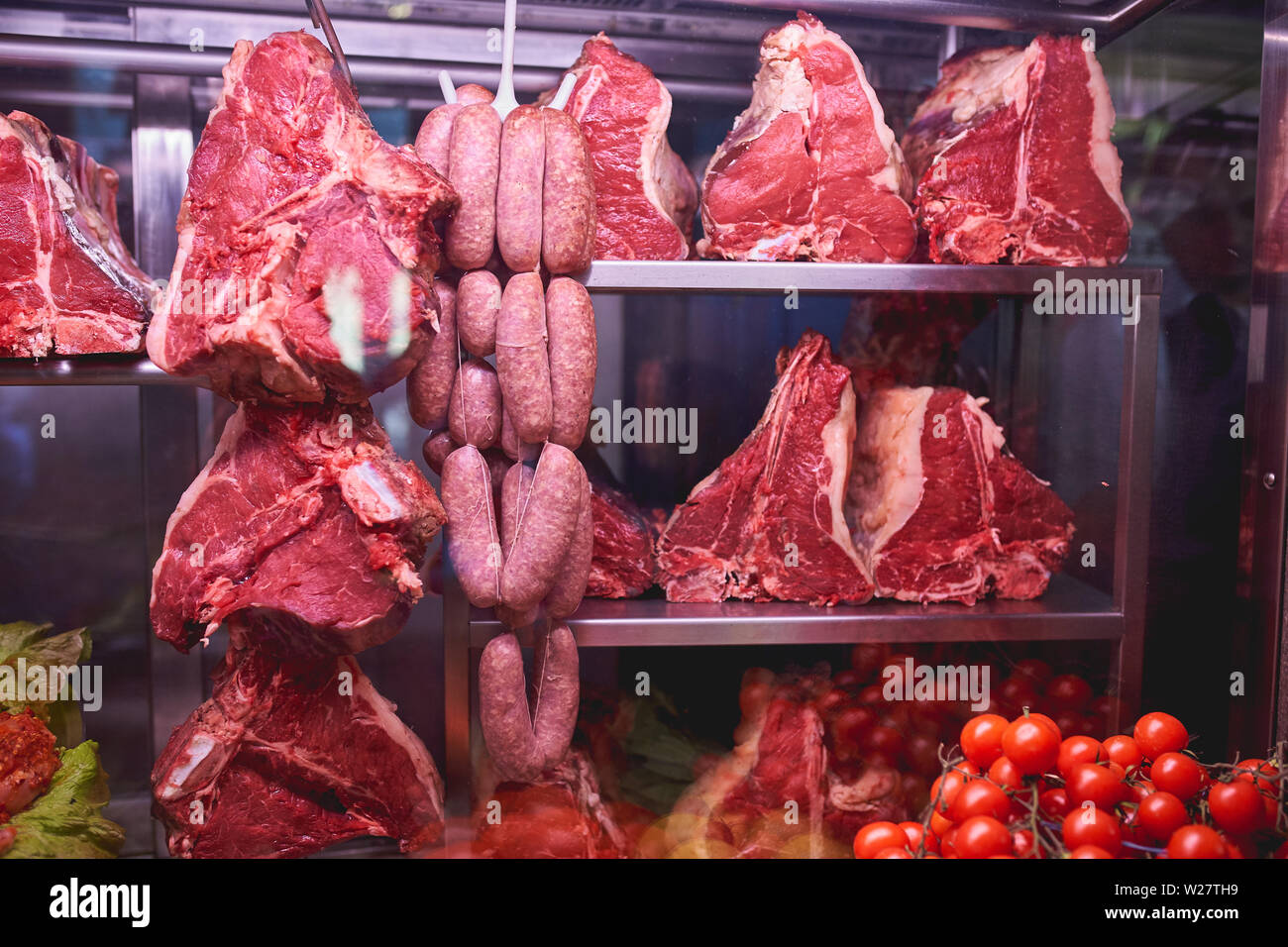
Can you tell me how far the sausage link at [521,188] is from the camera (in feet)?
6.48

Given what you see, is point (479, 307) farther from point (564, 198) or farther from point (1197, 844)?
point (1197, 844)

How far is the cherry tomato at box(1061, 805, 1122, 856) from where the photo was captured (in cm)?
161

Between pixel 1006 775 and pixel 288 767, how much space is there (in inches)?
63.7

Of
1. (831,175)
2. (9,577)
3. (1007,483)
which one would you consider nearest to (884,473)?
(1007,483)

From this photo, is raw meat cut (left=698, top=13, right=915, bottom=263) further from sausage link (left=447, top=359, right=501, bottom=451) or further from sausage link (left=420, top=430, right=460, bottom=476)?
sausage link (left=420, top=430, right=460, bottom=476)

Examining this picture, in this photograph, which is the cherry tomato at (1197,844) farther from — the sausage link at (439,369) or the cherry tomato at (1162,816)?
the sausage link at (439,369)

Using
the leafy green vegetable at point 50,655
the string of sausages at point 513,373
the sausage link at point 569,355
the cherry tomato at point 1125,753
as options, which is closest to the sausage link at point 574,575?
the string of sausages at point 513,373

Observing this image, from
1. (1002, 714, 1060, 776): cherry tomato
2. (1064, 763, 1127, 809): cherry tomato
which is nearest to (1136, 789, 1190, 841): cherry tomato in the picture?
(1064, 763, 1127, 809): cherry tomato

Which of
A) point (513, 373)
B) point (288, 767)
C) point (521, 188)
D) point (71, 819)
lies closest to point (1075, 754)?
point (513, 373)

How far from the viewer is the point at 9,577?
2.65 metres

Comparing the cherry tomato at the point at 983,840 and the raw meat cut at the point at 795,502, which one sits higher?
the raw meat cut at the point at 795,502

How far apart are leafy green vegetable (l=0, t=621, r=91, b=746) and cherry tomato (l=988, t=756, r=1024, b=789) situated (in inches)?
87.8

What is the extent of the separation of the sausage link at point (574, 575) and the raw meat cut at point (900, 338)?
3.16 ft
